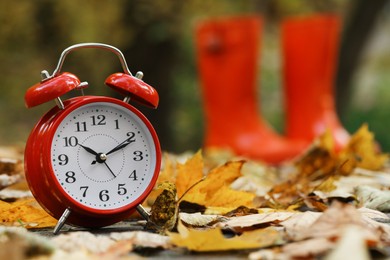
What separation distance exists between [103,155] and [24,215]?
279 millimetres

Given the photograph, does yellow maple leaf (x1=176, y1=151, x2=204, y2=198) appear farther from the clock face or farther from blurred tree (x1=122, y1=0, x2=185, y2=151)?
blurred tree (x1=122, y1=0, x2=185, y2=151)

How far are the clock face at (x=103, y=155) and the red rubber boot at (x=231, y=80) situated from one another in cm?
325

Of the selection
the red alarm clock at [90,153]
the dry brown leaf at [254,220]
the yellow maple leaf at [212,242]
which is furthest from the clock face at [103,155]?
the yellow maple leaf at [212,242]

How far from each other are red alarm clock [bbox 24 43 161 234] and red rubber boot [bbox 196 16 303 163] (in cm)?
326

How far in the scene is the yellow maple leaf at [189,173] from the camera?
2061 mm

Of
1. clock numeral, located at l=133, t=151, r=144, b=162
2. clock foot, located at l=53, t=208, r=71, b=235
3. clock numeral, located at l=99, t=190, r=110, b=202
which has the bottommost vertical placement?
clock foot, located at l=53, t=208, r=71, b=235

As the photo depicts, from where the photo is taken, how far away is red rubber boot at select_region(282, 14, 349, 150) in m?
5.08

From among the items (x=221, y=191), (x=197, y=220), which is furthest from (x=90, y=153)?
(x=221, y=191)

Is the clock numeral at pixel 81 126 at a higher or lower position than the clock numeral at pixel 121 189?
higher

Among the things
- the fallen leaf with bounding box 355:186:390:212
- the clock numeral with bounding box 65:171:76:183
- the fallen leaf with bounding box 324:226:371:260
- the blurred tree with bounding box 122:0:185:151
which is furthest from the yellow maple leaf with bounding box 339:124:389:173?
the blurred tree with bounding box 122:0:185:151

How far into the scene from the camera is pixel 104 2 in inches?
281

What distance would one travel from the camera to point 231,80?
5270 mm

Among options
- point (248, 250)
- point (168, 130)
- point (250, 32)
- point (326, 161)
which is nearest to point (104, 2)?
point (168, 130)

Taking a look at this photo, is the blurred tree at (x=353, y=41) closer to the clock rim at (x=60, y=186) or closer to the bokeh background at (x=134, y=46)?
the bokeh background at (x=134, y=46)
